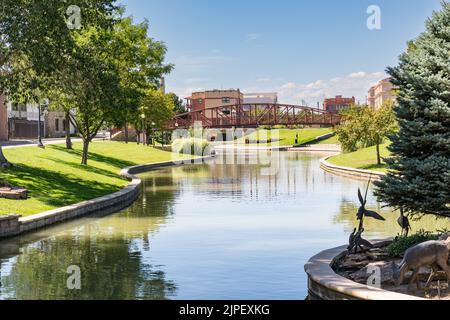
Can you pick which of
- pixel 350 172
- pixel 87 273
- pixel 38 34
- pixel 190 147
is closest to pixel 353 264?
pixel 87 273

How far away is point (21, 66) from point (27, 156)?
331 inches

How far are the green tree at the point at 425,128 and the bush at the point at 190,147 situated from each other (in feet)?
214

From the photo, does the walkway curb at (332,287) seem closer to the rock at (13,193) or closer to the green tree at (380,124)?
the rock at (13,193)

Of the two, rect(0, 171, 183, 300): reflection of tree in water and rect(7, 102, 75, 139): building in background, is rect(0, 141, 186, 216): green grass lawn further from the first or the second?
rect(7, 102, 75, 139): building in background

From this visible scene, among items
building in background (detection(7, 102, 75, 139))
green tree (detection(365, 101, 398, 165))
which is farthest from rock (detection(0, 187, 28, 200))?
building in background (detection(7, 102, 75, 139))

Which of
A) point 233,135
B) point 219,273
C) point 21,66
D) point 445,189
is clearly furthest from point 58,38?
point 233,135

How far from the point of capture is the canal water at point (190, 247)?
14.4m

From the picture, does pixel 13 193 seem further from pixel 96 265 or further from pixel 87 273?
pixel 87 273

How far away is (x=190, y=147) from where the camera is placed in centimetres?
8256

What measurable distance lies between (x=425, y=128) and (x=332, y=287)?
5.26 m

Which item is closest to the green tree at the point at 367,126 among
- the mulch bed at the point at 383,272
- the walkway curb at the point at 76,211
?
the walkway curb at the point at 76,211

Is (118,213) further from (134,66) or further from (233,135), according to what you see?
(233,135)

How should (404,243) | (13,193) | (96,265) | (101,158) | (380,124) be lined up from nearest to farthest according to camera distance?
(404,243) < (96,265) < (13,193) < (380,124) < (101,158)

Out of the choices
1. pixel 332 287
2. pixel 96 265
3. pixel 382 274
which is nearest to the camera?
pixel 332 287
